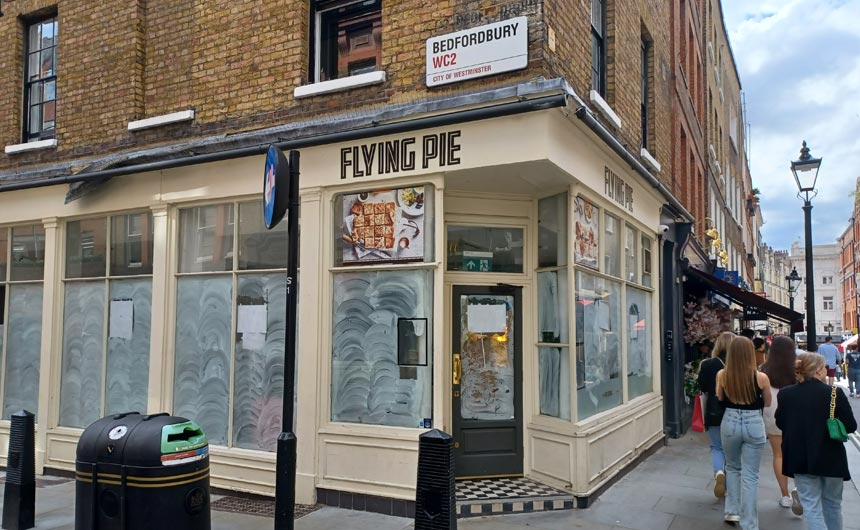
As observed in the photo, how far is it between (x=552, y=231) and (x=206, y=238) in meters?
4.03

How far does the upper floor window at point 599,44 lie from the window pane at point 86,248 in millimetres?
6562

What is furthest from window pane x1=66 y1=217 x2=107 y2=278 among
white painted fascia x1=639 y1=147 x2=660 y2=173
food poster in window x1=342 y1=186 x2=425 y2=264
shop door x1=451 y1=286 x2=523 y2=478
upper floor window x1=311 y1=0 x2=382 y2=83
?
white painted fascia x1=639 y1=147 x2=660 y2=173

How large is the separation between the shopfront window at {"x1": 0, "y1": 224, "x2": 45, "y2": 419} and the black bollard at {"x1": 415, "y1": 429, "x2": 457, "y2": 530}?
7.00m

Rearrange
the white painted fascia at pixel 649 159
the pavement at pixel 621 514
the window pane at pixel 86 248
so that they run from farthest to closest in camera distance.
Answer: the white painted fascia at pixel 649 159, the window pane at pixel 86 248, the pavement at pixel 621 514

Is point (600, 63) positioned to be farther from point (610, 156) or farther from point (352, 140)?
point (352, 140)

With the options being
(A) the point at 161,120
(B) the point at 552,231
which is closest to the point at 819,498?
(B) the point at 552,231

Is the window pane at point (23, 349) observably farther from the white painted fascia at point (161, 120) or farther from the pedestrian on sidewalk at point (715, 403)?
the pedestrian on sidewalk at point (715, 403)

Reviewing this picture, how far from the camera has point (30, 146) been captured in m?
9.90

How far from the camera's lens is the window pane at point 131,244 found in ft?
28.9

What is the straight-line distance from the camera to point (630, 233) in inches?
387

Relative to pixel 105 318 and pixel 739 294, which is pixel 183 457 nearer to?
pixel 105 318

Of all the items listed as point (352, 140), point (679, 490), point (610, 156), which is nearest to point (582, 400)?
point (679, 490)

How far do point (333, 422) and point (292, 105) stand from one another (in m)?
3.48

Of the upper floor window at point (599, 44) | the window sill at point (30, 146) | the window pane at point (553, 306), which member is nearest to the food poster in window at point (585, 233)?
the window pane at point (553, 306)
